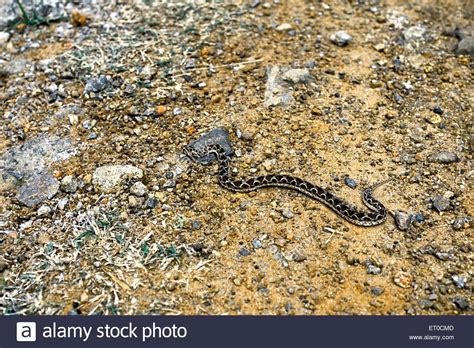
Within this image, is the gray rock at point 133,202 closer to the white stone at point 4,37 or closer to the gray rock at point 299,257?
the gray rock at point 299,257

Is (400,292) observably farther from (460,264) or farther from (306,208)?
(306,208)

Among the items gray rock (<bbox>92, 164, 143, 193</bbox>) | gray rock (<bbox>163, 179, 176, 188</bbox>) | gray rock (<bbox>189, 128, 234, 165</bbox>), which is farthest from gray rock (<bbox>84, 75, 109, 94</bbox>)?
gray rock (<bbox>163, 179, 176, 188</bbox>)

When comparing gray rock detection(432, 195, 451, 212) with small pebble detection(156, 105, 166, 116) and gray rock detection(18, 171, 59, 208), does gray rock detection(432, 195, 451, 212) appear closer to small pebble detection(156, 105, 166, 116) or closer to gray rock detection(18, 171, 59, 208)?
small pebble detection(156, 105, 166, 116)

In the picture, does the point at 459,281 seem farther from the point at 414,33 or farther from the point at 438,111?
the point at 414,33

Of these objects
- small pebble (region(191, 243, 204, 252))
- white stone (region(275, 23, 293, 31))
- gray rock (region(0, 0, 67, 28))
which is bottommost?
small pebble (region(191, 243, 204, 252))

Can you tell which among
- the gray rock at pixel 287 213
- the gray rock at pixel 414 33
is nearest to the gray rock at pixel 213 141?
the gray rock at pixel 287 213

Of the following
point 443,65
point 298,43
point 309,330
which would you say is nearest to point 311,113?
point 298,43
